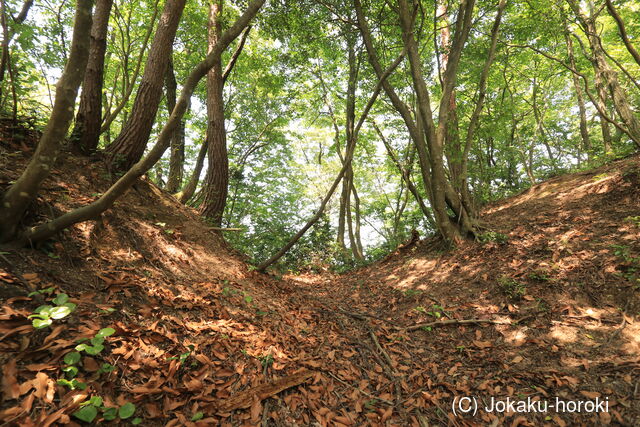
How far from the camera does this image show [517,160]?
38.9 ft

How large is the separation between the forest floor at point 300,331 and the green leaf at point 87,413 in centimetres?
1

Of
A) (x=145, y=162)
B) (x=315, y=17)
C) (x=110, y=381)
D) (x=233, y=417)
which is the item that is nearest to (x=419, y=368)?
(x=233, y=417)

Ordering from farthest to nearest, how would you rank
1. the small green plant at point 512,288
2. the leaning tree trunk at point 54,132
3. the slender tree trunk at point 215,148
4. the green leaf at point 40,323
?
1. the slender tree trunk at point 215,148
2. the small green plant at point 512,288
3. the leaning tree trunk at point 54,132
4. the green leaf at point 40,323

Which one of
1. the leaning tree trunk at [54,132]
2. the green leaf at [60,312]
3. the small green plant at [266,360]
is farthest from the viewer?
the small green plant at [266,360]

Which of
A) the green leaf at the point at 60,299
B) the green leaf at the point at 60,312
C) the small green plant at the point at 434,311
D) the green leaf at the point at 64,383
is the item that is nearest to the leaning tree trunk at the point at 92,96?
the green leaf at the point at 60,299

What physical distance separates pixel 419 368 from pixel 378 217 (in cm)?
1666

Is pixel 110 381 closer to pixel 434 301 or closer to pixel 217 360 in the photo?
pixel 217 360

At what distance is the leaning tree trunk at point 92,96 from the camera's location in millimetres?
4336

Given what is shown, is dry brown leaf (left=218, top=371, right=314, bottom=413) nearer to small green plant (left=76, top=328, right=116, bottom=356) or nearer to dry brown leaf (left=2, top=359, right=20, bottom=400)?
small green plant (left=76, top=328, right=116, bottom=356)

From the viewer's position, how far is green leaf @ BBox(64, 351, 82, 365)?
64.5 inches

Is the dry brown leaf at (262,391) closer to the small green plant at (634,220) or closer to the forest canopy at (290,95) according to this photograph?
the forest canopy at (290,95)

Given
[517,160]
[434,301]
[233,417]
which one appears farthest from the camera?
[517,160]

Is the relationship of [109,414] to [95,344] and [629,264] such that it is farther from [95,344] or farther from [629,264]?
[629,264]

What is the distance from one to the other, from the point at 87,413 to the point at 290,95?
41.1 feet
